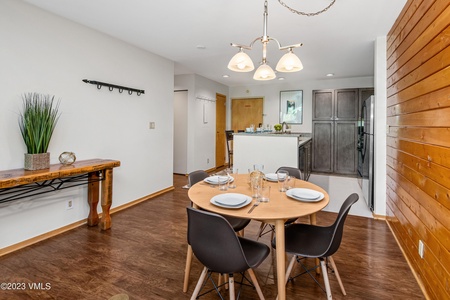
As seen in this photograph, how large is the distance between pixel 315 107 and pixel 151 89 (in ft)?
14.0

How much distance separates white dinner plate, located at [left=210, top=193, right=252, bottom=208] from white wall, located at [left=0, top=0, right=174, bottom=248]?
7.42 feet

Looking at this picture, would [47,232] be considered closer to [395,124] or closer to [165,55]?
[165,55]

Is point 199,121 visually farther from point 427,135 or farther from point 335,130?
point 427,135

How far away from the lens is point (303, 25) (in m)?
3.10

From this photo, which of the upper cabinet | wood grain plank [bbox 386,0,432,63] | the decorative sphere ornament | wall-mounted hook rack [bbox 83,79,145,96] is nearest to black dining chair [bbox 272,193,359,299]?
wood grain plank [bbox 386,0,432,63]

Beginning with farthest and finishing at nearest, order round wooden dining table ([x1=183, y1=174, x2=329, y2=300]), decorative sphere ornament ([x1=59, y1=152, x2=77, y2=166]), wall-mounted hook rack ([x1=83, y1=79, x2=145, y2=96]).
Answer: wall-mounted hook rack ([x1=83, y1=79, x2=145, y2=96]), decorative sphere ornament ([x1=59, y1=152, x2=77, y2=166]), round wooden dining table ([x1=183, y1=174, x2=329, y2=300])

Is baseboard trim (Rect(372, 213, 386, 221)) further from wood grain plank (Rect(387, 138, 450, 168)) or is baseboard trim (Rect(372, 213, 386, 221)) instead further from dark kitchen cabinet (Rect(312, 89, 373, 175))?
dark kitchen cabinet (Rect(312, 89, 373, 175))

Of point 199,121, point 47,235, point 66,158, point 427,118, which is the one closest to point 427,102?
point 427,118

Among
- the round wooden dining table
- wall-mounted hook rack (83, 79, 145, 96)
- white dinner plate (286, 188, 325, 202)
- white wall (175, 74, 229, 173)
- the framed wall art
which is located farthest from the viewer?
the framed wall art

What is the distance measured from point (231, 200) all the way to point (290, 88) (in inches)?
233

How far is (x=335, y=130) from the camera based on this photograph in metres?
6.37

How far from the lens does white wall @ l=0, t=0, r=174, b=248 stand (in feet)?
8.28

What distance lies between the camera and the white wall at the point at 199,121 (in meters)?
6.02

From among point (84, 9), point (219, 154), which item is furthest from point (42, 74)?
point (219, 154)
